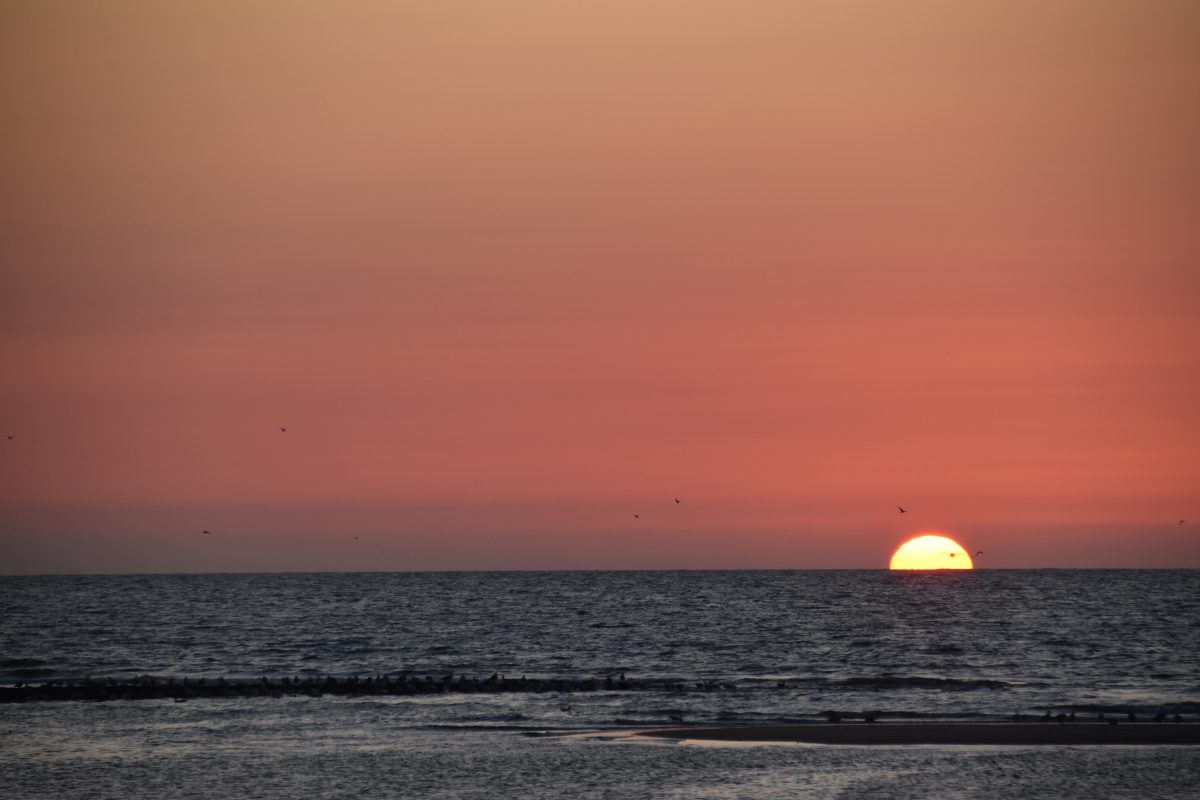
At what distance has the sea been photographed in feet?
113

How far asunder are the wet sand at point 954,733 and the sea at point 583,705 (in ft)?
5.07

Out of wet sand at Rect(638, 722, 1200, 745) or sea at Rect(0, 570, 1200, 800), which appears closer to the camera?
sea at Rect(0, 570, 1200, 800)

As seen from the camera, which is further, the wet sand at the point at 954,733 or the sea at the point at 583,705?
the wet sand at the point at 954,733

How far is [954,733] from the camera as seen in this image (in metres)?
44.4

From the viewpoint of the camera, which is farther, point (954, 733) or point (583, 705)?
point (583, 705)

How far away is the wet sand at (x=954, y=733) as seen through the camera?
42.3 m

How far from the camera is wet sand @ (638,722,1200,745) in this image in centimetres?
4234

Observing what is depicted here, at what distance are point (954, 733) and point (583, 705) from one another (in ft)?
49.2

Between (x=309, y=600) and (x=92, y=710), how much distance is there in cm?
13753

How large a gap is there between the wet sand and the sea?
1.54m

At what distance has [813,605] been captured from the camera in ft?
511

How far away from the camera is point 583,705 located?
53.2m

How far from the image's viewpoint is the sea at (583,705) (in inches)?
1357

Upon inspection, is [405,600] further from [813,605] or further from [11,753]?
[11,753]
